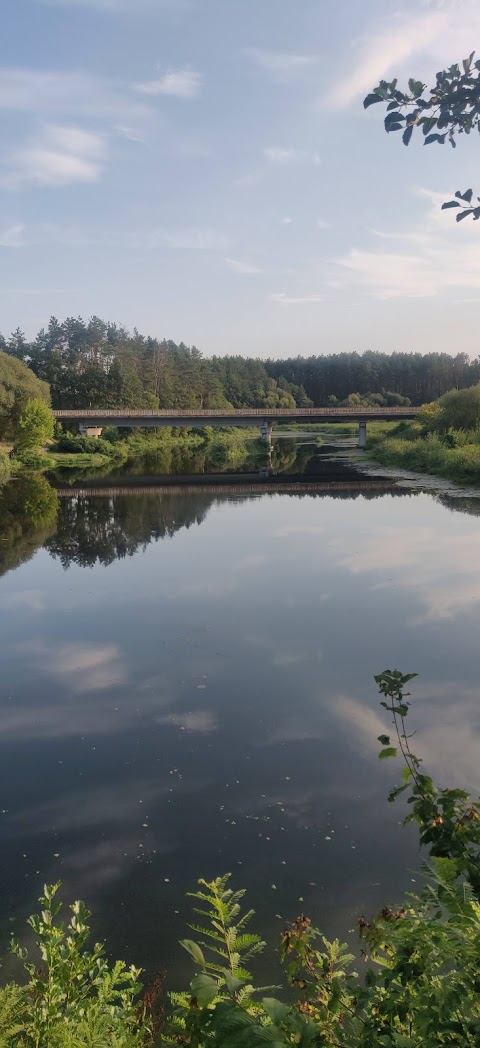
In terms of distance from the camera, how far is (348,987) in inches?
162

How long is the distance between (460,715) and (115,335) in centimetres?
12426

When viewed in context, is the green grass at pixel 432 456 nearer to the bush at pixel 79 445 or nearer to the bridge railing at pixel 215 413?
the bridge railing at pixel 215 413

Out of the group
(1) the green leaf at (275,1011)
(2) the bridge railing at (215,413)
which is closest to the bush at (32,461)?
(2) the bridge railing at (215,413)

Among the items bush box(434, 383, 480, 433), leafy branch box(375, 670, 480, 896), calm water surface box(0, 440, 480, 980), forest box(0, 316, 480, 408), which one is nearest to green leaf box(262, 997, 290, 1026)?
leafy branch box(375, 670, 480, 896)

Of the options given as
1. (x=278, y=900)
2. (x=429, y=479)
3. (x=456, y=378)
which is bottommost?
(x=278, y=900)

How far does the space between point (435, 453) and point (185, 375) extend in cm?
7720

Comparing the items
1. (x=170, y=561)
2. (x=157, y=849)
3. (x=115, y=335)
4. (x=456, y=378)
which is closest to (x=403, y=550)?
(x=170, y=561)

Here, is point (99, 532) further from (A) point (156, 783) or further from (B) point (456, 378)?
(B) point (456, 378)

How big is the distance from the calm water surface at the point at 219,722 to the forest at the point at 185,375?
81.5 meters

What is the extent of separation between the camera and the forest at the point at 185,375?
105 m

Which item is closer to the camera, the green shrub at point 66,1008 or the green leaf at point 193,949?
the green leaf at point 193,949

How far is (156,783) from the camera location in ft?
35.9

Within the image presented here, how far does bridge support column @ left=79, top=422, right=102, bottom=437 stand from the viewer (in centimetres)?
8281

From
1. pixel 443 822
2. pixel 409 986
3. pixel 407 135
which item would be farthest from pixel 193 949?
pixel 407 135
